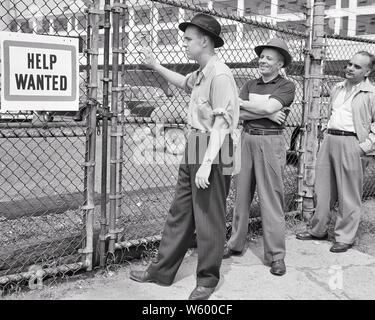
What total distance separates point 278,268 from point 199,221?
1.08 m

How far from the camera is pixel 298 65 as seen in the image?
5.83 m

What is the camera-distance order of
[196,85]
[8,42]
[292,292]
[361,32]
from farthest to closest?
[361,32] < [292,292] < [196,85] < [8,42]

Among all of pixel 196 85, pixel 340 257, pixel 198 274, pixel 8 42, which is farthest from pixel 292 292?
pixel 8 42

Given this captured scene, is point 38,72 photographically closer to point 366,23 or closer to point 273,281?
point 273,281

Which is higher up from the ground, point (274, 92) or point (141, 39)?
point (141, 39)

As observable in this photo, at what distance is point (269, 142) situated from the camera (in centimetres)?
427

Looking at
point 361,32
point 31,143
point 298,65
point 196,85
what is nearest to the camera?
point 196,85

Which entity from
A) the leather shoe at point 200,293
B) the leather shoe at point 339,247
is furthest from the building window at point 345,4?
the leather shoe at point 200,293

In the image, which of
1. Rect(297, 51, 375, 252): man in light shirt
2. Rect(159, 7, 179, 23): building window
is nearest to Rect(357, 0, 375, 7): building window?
Rect(159, 7, 179, 23): building window

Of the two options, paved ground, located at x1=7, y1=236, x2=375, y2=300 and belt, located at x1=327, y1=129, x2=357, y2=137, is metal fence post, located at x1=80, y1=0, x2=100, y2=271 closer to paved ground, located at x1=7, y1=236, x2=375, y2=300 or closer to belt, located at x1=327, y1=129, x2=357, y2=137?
paved ground, located at x1=7, y1=236, x2=375, y2=300

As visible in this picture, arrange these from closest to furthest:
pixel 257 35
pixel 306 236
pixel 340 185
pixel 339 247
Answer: pixel 339 247
pixel 340 185
pixel 306 236
pixel 257 35

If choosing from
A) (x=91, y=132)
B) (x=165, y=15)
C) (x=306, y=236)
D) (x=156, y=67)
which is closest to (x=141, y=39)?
(x=156, y=67)

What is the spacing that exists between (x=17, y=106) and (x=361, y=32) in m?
54.4
